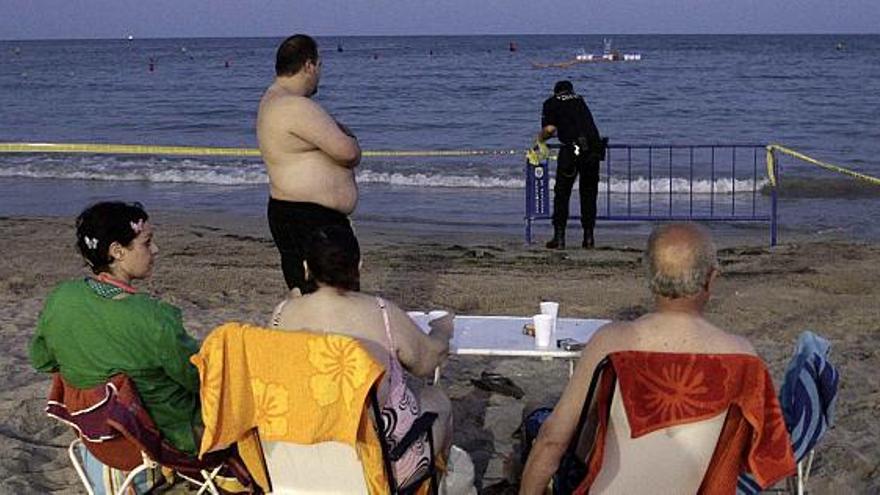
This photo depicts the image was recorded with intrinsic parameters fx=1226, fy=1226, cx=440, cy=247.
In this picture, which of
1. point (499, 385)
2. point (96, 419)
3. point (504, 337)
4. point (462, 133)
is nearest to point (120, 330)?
point (96, 419)

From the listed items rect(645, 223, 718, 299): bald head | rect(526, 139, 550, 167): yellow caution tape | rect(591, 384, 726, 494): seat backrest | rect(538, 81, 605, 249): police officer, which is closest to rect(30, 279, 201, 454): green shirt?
rect(591, 384, 726, 494): seat backrest

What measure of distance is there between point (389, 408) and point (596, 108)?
2613cm

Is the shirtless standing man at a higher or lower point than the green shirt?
higher

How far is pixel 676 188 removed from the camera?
15.8 m

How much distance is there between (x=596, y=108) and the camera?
1151 inches

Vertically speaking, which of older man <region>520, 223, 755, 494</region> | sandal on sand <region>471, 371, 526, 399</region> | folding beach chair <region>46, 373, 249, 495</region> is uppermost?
older man <region>520, 223, 755, 494</region>

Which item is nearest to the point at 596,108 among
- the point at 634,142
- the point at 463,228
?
the point at 634,142

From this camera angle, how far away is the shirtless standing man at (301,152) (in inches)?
200

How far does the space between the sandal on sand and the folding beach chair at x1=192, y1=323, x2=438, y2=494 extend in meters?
2.46

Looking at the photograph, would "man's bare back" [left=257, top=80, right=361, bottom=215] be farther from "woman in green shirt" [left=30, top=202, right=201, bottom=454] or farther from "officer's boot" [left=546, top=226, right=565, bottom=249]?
"officer's boot" [left=546, top=226, right=565, bottom=249]

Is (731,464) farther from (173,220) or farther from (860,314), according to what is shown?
(173,220)

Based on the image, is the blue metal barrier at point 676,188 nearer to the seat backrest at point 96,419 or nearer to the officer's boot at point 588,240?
the officer's boot at point 588,240

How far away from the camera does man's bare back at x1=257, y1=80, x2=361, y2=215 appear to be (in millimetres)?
5062

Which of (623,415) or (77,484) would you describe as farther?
(77,484)
